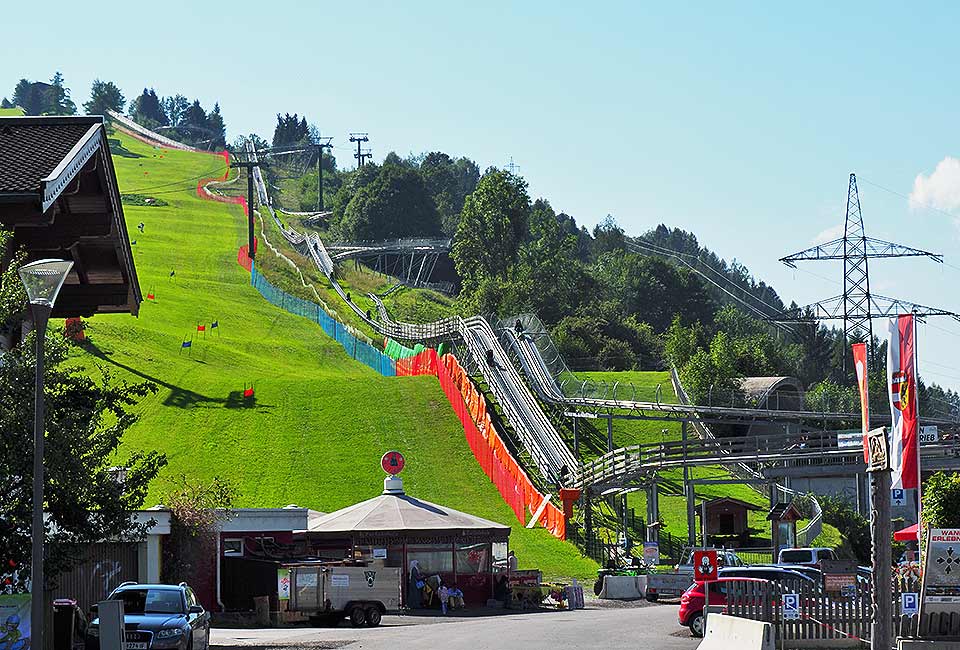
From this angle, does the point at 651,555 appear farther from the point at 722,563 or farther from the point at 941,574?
the point at 941,574

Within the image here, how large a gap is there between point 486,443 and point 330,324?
1732 inches

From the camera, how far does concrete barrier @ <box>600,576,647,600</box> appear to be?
49.0 metres

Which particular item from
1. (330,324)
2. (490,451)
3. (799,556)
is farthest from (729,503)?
(330,324)

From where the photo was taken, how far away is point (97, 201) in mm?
23531

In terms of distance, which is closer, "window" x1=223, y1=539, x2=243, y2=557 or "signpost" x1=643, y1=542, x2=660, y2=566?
"window" x1=223, y1=539, x2=243, y2=557

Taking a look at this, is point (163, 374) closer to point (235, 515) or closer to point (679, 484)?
point (679, 484)

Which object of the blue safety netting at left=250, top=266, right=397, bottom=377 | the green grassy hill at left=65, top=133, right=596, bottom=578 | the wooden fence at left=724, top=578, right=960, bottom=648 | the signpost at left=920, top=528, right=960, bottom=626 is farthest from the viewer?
the blue safety netting at left=250, top=266, right=397, bottom=377

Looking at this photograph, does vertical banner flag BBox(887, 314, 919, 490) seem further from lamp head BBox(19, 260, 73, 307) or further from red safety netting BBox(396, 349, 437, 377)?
red safety netting BBox(396, 349, 437, 377)

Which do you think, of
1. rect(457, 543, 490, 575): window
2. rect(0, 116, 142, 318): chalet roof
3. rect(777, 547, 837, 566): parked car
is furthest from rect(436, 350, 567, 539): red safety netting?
rect(0, 116, 142, 318): chalet roof

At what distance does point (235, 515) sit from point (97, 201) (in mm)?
20163

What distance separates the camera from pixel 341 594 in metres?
38.9

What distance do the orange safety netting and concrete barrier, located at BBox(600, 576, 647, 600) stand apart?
8380mm

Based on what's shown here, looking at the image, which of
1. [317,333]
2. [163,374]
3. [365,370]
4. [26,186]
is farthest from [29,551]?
[317,333]

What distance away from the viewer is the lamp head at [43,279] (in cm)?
1812
